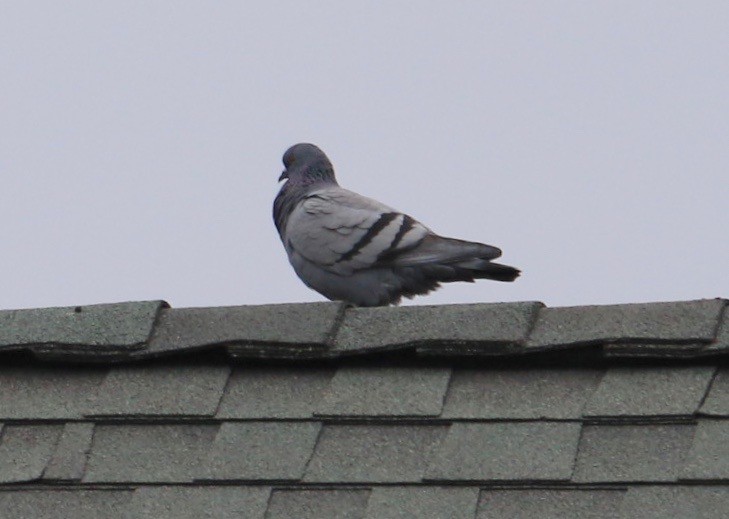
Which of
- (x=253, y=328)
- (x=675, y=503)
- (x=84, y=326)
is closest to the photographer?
(x=675, y=503)

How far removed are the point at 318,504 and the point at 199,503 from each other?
0.24 metres

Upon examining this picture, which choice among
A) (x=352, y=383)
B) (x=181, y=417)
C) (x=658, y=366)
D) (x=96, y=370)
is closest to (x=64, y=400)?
(x=96, y=370)

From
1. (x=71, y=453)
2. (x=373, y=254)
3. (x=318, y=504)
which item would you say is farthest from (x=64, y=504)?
(x=373, y=254)

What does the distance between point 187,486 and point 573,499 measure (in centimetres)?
77

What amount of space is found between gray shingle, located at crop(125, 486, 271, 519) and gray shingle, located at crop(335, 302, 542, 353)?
0.40 meters

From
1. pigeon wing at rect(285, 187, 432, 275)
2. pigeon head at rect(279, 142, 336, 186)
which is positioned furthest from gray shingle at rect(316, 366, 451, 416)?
pigeon head at rect(279, 142, 336, 186)

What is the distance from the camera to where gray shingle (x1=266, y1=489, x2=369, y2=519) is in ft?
9.39

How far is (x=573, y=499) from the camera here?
277 cm

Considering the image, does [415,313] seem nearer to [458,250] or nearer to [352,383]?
[352,383]

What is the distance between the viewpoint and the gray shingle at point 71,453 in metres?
3.08

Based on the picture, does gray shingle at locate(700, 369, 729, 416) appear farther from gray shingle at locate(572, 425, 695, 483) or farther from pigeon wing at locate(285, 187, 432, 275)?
pigeon wing at locate(285, 187, 432, 275)

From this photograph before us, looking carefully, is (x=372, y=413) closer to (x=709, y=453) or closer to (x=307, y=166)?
(x=709, y=453)

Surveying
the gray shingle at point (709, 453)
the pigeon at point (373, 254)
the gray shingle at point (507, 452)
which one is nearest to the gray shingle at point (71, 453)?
the gray shingle at point (507, 452)

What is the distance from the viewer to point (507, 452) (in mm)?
2875
